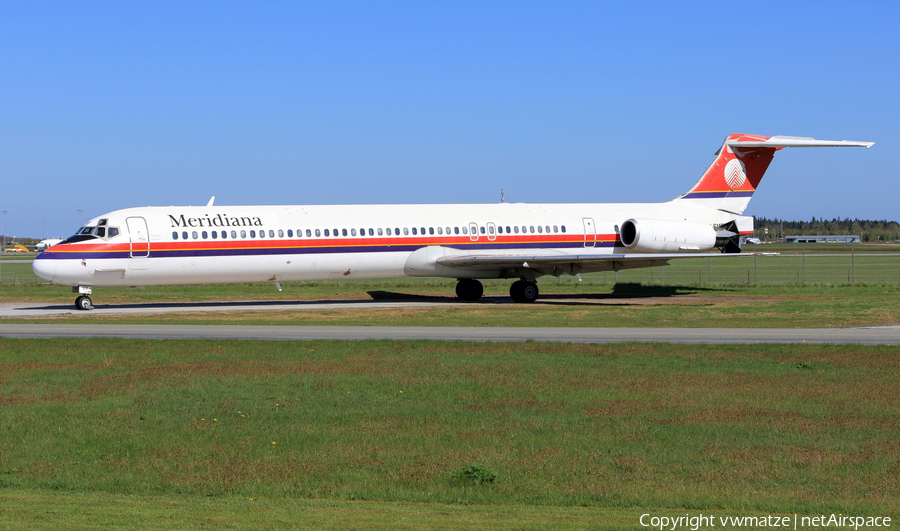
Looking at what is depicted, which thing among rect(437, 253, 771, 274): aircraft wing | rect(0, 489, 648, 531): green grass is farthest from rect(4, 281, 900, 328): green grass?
rect(0, 489, 648, 531): green grass

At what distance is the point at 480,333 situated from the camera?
78.3 ft

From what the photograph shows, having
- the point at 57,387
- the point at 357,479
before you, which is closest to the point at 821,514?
the point at 357,479

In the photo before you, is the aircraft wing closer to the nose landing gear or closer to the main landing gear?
the main landing gear

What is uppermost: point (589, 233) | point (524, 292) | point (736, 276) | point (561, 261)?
point (589, 233)

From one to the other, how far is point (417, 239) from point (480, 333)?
11736mm

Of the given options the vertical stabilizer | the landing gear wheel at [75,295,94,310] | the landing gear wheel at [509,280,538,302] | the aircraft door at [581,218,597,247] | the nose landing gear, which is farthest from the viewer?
the vertical stabilizer

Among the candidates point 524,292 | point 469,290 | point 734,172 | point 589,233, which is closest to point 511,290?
point 524,292

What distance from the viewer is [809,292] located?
39.2 m

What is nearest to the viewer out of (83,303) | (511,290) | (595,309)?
(595,309)

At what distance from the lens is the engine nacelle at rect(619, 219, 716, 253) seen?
37.2 m

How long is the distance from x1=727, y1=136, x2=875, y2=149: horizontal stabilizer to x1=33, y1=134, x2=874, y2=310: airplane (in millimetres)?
58

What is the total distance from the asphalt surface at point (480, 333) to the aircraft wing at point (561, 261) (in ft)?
30.0

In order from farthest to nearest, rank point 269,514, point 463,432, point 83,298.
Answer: point 83,298
point 463,432
point 269,514

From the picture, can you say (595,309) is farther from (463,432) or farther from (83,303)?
(463,432)
